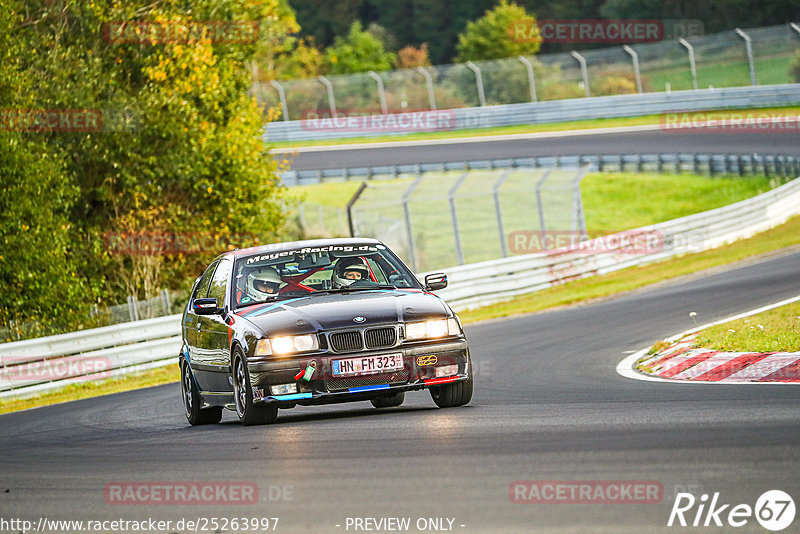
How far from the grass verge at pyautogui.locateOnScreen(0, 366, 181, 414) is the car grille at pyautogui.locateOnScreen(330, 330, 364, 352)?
31.2 ft

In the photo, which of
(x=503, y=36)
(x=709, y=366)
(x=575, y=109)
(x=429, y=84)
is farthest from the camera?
(x=503, y=36)

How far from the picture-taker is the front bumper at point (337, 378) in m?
9.20

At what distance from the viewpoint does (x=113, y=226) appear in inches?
1035

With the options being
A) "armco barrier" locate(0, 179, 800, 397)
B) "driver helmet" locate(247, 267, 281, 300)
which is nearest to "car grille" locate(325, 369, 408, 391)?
"driver helmet" locate(247, 267, 281, 300)

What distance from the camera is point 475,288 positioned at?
25062 millimetres

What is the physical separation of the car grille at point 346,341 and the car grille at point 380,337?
68mm

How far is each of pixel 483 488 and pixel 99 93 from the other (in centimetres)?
2062

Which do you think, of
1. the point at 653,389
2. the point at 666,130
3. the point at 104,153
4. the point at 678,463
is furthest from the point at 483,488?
the point at 666,130

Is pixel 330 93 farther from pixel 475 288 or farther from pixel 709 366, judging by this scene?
pixel 709 366

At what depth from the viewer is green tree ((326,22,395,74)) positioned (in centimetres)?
8512

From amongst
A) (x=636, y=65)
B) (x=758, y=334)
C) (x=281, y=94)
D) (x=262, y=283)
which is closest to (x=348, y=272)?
(x=262, y=283)

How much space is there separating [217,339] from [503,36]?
7174 cm

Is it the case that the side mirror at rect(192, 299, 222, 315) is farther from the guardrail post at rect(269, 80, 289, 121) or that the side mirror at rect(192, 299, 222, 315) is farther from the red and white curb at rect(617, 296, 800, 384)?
the guardrail post at rect(269, 80, 289, 121)

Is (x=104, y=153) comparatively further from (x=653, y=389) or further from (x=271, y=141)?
(x=271, y=141)
